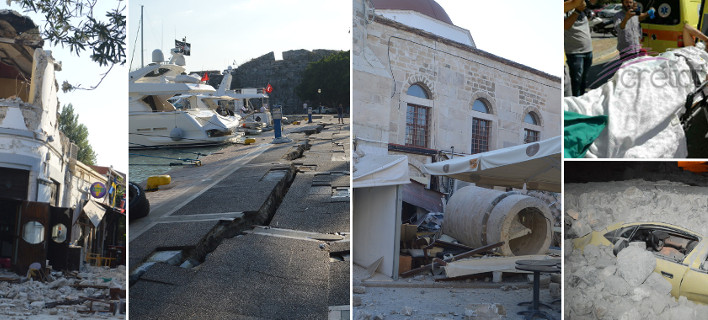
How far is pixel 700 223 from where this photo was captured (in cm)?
421

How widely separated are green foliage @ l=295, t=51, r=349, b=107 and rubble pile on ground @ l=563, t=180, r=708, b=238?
176 cm

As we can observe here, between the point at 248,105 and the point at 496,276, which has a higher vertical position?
the point at 248,105

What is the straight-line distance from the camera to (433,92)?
4.42m

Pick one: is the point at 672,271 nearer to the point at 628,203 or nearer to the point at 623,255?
the point at 623,255

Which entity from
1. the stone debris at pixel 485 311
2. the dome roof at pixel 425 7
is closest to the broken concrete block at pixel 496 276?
the stone debris at pixel 485 311

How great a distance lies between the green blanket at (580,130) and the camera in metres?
3.98

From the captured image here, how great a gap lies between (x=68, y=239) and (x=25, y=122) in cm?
89

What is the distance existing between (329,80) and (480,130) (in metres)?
1.18

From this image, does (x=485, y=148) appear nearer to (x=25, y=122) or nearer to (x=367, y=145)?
(x=367, y=145)

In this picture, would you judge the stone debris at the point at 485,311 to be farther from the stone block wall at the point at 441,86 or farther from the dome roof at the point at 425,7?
the dome roof at the point at 425,7

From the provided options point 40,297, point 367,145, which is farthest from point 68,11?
point 367,145

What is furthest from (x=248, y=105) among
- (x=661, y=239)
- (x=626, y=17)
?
(x=661, y=239)

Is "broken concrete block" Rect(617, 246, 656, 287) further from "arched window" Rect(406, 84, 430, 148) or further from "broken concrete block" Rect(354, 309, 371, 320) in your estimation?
"broken concrete block" Rect(354, 309, 371, 320)

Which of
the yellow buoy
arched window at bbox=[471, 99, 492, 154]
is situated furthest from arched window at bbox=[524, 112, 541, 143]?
the yellow buoy
